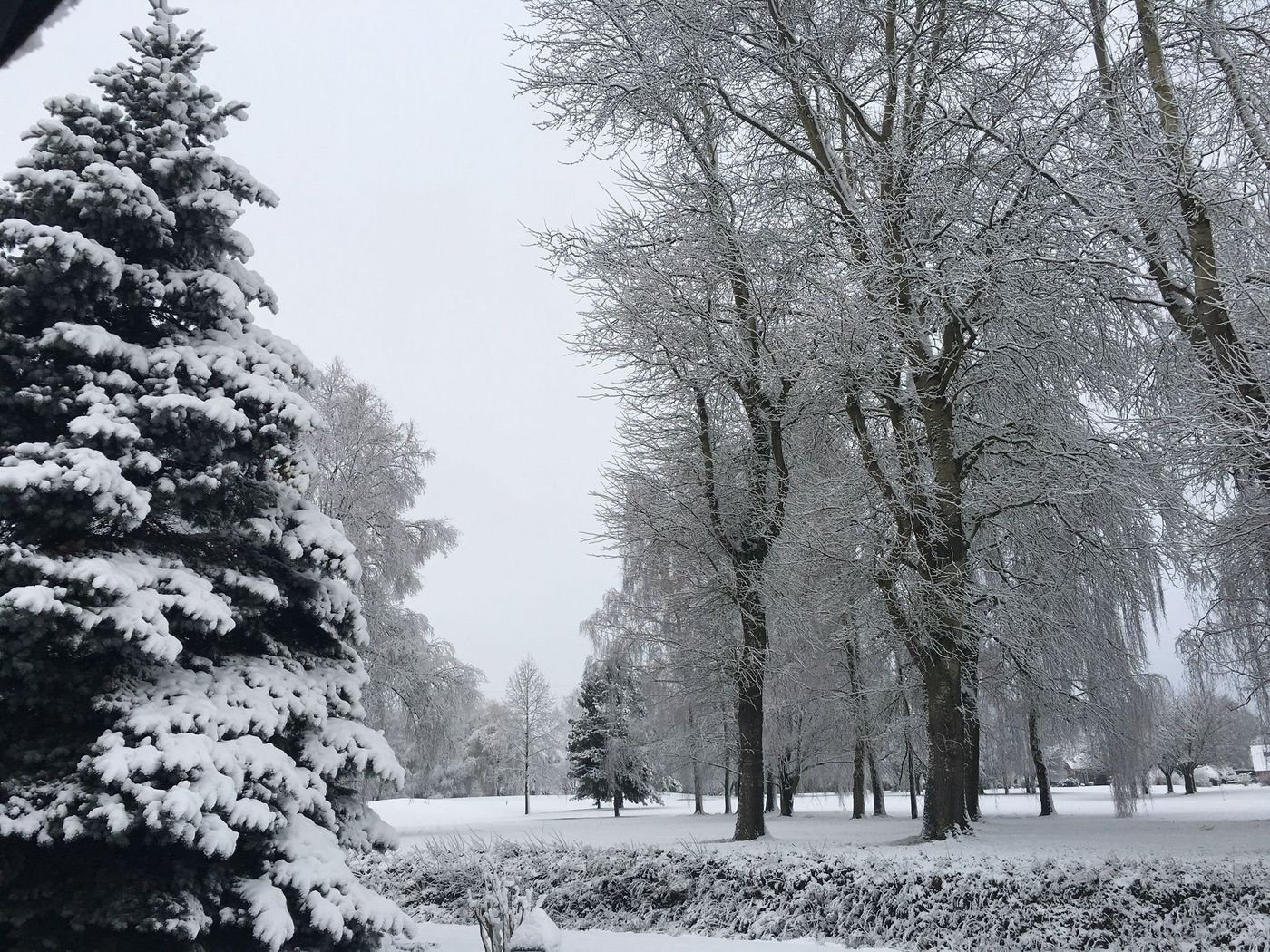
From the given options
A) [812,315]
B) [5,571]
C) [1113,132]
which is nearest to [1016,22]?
[1113,132]

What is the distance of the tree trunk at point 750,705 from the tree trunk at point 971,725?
10.00ft

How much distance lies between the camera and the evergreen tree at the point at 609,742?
38.6m

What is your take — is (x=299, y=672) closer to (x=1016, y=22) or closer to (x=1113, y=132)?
(x=1113, y=132)

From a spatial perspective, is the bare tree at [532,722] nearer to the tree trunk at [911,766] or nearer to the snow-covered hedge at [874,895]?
the tree trunk at [911,766]

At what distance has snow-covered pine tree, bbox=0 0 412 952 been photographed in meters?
5.81

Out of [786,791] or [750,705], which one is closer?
[750,705]

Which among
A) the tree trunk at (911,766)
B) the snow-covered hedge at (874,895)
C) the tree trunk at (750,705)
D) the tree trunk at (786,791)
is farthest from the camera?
the tree trunk at (786,791)

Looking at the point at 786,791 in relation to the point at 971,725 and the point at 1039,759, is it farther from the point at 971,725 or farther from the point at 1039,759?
the point at 971,725

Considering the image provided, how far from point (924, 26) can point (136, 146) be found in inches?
402

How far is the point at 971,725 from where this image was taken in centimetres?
1692

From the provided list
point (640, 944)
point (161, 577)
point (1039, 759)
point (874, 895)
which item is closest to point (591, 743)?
point (1039, 759)

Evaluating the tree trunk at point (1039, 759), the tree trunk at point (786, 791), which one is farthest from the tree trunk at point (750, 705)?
the tree trunk at point (786, 791)

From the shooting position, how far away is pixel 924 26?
12688mm

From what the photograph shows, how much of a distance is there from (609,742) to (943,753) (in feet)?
96.4
